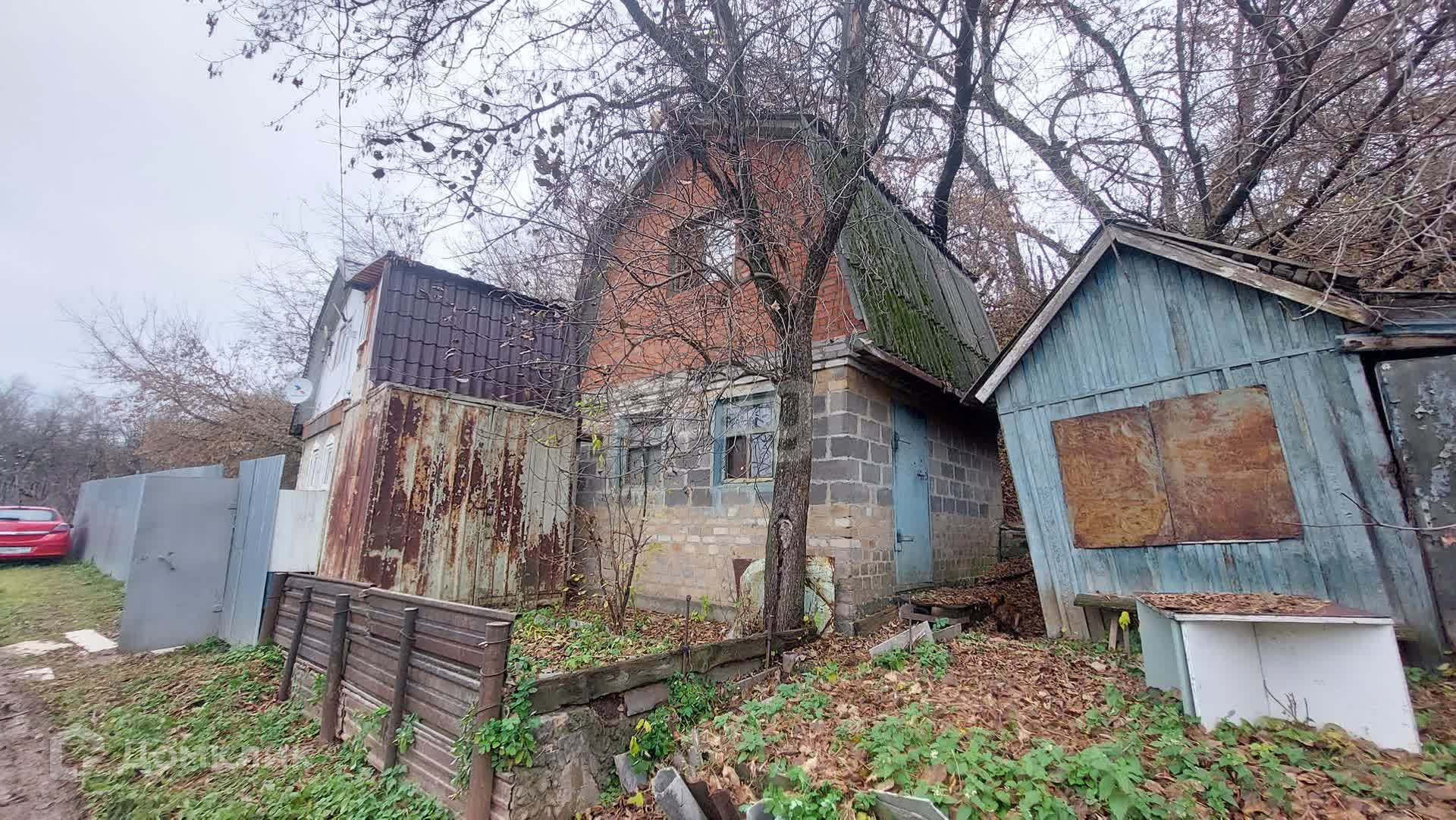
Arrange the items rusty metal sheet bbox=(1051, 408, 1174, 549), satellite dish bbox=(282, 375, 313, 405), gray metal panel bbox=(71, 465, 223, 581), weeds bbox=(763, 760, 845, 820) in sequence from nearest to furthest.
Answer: weeds bbox=(763, 760, 845, 820) < rusty metal sheet bbox=(1051, 408, 1174, 549) < satellite dish bbox=(282, 375, 313, 405) < gray metal panel bbox=(71, 465, 223, 581)

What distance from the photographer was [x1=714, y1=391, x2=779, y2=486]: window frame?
7824 millimetres

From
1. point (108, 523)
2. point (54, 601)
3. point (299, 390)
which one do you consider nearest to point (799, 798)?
point (299, 390)

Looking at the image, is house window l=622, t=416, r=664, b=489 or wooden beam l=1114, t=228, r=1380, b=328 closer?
wooden beam l=1114, t=228, r=1380, b=328

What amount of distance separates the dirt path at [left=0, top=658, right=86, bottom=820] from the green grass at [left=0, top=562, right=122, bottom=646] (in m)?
3.86

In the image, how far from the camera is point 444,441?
847 centimetres

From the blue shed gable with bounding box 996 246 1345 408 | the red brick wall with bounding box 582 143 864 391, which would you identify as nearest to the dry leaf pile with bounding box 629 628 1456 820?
the blue shed gable with bounding box 996 246 1345 408

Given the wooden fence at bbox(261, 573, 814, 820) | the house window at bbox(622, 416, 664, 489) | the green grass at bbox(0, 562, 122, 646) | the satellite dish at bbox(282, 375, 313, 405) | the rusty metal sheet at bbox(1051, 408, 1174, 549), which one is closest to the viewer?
the wooden fence at bbox(261, 573, 814, 820)

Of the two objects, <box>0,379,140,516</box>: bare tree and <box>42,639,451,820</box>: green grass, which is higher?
<box>0,379,140,516</box>: bare tree

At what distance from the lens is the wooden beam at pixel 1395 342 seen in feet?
14.6

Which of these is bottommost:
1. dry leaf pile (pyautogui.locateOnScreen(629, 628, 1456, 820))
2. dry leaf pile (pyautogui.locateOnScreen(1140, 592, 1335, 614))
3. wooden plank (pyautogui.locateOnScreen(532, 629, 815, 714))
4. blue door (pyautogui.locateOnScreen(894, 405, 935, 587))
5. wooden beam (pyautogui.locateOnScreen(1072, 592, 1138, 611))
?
dry leaf pile (pyautogui.locateOnScreen(629, 628, 1456, 820))

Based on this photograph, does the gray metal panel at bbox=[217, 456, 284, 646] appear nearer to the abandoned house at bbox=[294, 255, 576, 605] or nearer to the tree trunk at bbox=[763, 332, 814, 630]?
the abandoned house at bbox=[294, 255, 576, 605]

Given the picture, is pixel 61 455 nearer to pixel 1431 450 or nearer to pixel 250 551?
pixel 250 551

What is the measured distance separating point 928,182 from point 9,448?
4426cm

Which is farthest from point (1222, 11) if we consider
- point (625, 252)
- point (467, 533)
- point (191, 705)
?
point (191, 705)
